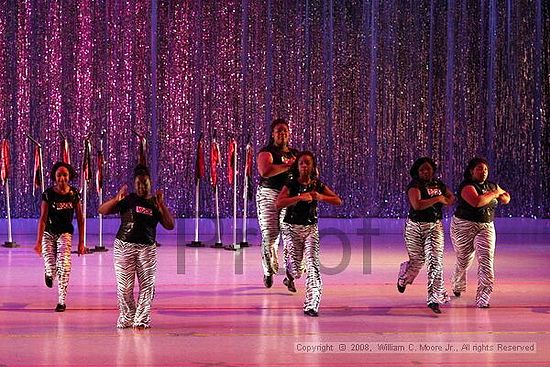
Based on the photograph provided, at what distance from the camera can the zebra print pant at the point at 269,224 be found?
10.9 metres

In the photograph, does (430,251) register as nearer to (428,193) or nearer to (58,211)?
(428,193)

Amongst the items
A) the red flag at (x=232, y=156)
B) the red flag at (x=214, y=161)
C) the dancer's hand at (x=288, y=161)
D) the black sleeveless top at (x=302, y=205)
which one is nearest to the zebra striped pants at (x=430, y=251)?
the black sleeveless top at (x=302, y=205)

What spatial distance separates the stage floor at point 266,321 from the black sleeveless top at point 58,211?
0.77m

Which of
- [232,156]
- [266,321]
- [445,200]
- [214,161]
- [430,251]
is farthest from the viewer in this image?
[214,161]

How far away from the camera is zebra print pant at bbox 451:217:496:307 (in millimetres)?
10234

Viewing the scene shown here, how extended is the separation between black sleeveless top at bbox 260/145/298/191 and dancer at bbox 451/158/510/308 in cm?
168

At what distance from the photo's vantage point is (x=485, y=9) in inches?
763

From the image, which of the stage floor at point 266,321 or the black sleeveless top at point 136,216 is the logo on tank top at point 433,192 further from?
the black sleeveless top at point 136,216

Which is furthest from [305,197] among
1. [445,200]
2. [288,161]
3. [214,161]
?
[214,161]

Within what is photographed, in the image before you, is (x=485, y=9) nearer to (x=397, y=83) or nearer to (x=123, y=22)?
(x=397, y=83)

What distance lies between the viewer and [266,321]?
9531 mm

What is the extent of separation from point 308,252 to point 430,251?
3.92ft

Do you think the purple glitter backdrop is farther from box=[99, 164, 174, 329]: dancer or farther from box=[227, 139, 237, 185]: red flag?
box=[99, 164, 174, 329]: dancer

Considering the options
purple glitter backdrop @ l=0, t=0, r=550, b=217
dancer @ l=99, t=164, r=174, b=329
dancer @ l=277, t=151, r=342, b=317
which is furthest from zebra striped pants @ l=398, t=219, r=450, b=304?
purple glitter backdrop @ l=0, t=0, r=550, b=217
